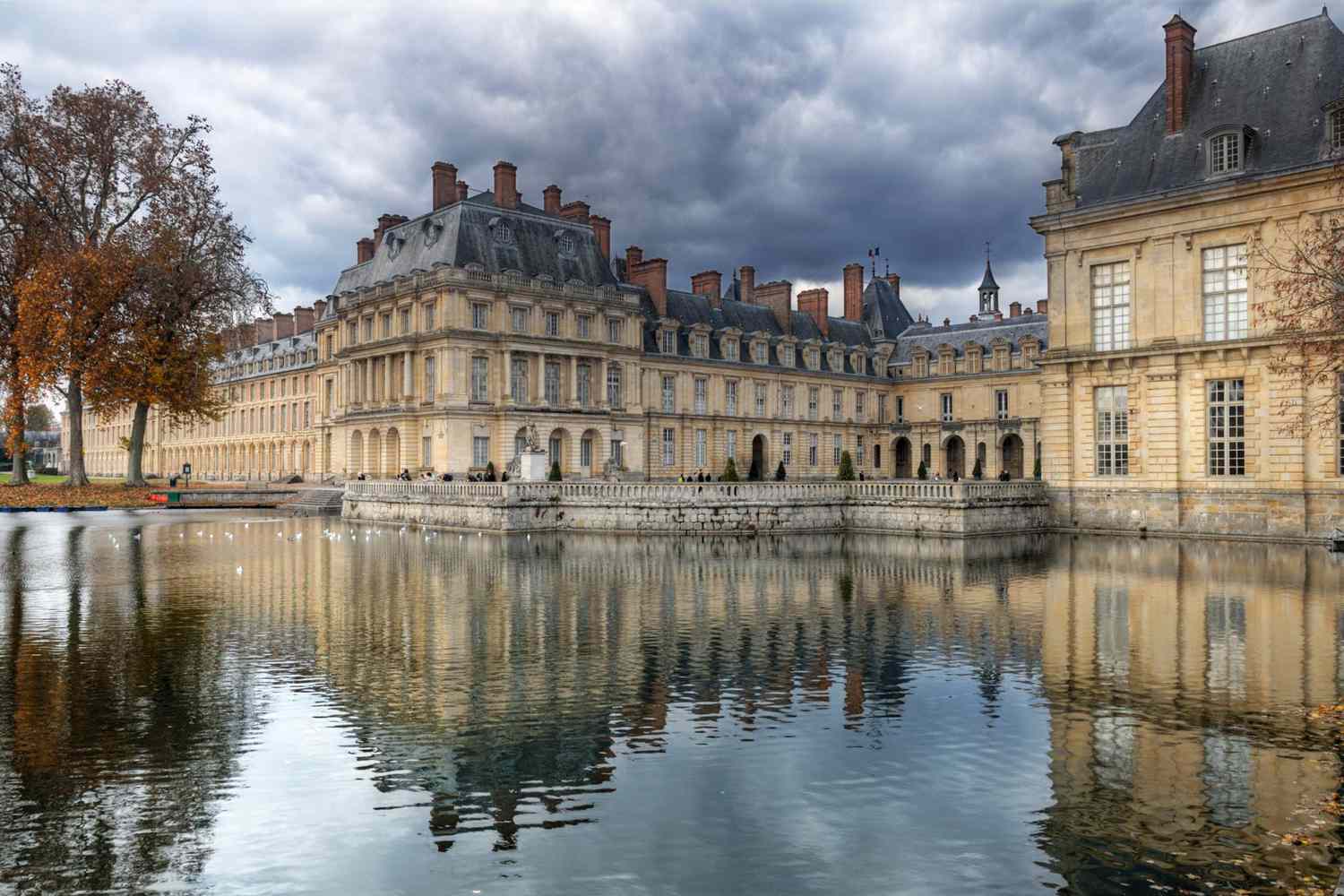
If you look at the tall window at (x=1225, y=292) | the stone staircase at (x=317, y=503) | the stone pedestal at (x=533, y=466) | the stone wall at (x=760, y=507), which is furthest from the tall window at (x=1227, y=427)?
the stone staircase at (x=317, y=503)

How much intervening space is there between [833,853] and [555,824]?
6.13ft

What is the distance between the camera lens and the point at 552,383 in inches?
2040

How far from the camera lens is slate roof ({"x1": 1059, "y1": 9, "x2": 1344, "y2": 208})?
97.5ft

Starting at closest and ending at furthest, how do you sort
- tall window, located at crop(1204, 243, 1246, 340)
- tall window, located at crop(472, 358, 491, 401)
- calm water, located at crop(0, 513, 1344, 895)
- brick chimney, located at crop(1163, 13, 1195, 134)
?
1. calm water, located at crop(0, 513, 1344, 895)
2. tall window, located at crop(1204, 243, 1246, 340)
3. brick chimney, located at crop(1163, 13, 1195, 134)
4. tall window, located at crop(472, 358, 491, 401)

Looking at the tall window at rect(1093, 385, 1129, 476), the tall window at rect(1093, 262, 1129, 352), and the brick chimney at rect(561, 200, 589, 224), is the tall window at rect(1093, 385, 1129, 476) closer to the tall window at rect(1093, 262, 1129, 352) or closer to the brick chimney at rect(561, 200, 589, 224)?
the tall window at rect(1093, 262, 1129, 352)

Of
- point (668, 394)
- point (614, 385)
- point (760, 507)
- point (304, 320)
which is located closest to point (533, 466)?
point (760, 507)

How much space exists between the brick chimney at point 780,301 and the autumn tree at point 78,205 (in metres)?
37.7

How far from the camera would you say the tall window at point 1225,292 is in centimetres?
3052

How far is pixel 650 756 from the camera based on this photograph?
324 inches

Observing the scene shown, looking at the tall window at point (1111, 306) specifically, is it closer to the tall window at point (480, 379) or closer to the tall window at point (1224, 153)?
the tall window at point (1224, 153)

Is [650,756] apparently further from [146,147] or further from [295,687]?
[146,147]

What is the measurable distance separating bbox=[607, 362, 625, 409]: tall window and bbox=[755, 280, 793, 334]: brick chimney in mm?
16265

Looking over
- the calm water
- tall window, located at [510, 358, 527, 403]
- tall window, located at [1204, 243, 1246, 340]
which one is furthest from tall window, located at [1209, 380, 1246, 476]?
tall window, located at [510, 358, 527, 403]

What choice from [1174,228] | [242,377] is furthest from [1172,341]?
[242,377]
